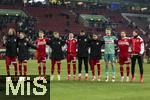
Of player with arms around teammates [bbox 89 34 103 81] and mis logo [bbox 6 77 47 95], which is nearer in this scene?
mis logo [bbox 6 77 47 95]

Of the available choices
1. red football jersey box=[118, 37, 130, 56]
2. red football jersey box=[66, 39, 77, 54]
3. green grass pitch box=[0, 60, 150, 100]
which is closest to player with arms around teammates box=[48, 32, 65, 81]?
red football jersey box=[66, 39, 77, 54]

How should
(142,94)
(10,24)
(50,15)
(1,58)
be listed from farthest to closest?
(50,15), (10,24), (1,58), (142,94)

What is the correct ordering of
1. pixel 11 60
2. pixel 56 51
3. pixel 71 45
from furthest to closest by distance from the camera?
pixel 71 45 → pixel 56 51 → pixel 11 60

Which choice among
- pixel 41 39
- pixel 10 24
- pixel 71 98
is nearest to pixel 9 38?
pixel 41 39

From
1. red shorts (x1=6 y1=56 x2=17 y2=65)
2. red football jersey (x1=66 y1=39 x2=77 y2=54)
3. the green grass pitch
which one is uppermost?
red football jersey (x1=66 y1=39 x2=77 y2=54)

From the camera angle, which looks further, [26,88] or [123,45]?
[123,45]

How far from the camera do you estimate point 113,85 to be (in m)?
19.6

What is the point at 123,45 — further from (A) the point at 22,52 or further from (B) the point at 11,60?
(B) the point at 11,60

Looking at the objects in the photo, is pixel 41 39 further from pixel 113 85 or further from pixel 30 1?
pixel 30 1

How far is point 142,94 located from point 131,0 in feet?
205

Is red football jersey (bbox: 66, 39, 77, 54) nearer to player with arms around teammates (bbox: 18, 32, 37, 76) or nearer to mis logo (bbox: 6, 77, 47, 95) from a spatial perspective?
player with arms around teammates (bbox: 18, 32, 37, 76)

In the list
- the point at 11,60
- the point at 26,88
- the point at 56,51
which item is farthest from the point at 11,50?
the point at 26,88

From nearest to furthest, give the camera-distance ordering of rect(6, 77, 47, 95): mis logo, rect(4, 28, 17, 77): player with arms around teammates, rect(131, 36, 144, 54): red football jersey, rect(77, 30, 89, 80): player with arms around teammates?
1. rect(6, 77, 47, 95): mis logo
2. rect(4, 28, 17, 77): player with arms around teammates
3. rect(131, 36, 144, 54): red football jersey
4. rect(77, 30, 89, 80): player with arms around teammates

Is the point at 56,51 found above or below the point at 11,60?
above
